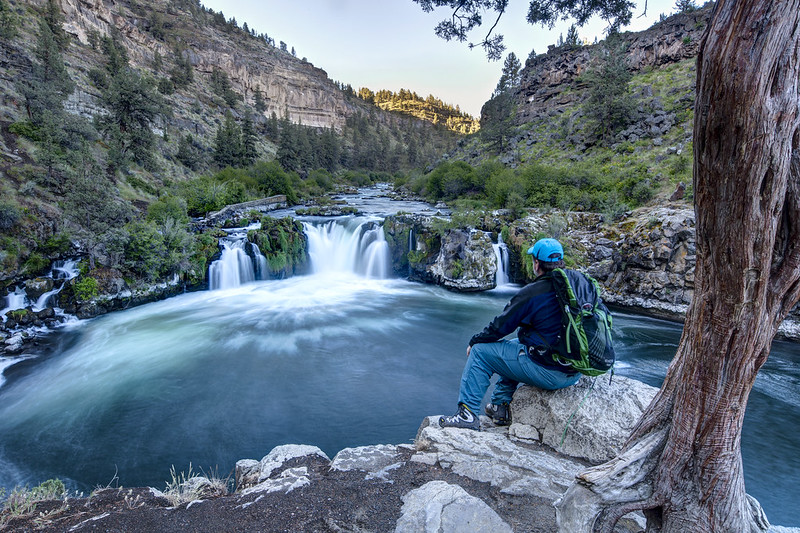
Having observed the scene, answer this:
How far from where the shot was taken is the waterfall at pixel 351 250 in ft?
52.6

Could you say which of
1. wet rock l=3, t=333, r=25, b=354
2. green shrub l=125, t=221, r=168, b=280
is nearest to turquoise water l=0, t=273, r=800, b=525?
wet rock l=3, t=333, r=25, b=354

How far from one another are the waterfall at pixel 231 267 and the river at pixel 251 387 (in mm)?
1413

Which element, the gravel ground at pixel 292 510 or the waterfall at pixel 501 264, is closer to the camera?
the gravel ground at pixel 292 510

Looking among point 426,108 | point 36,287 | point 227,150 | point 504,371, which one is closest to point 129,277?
point 36,287

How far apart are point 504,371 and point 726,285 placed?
2.20 metres

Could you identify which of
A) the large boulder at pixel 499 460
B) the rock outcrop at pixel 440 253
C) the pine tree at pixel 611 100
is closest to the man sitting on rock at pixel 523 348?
the large boulder at pixel 499 460

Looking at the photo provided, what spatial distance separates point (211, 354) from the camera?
859 cm

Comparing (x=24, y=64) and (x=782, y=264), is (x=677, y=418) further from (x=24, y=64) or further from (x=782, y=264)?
(x=24, y=64)

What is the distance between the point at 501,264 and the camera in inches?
556

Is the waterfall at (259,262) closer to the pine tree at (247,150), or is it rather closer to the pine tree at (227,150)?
the pine tree at (227,150)

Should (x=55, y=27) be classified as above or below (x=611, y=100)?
above

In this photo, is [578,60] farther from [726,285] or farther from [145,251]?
[726,285]

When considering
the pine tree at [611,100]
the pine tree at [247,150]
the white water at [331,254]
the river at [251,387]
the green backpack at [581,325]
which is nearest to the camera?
the green backpack at [581,325]

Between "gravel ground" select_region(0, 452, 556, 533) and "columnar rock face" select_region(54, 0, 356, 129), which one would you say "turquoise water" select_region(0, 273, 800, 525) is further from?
"columnar rock face" select_region(54, 0, 356, 129)
